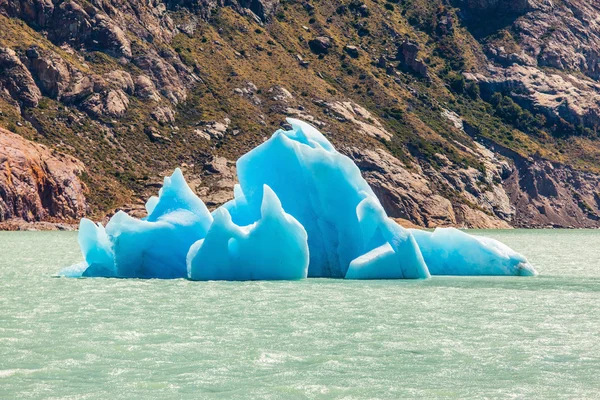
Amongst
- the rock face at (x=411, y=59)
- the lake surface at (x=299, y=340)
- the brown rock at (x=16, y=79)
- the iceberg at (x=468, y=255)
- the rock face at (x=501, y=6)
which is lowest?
the lake surface at (x=299, y=340)

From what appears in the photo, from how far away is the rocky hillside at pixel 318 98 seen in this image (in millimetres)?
103625

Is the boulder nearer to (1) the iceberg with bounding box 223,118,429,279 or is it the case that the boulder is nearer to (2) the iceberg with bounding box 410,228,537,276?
(2) the iceberg with bounding box 410,228,537,276

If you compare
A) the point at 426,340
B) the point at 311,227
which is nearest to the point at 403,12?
the point at 311,227

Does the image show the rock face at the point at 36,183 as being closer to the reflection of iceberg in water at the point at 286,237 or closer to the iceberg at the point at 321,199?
the reflection of iceberg in water at the point at 286,237

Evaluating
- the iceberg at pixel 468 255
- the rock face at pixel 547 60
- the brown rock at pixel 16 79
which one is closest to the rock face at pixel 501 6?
the rock face at pixel 547 60

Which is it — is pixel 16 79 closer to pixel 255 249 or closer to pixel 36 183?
pixel 36 183

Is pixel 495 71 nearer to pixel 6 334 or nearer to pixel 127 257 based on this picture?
pixel 127 257

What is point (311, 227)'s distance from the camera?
33.7 meters

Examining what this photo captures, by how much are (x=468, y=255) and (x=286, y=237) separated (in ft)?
24.7

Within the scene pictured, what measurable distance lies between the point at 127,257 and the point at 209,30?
99.7 meters

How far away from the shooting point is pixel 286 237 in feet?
102

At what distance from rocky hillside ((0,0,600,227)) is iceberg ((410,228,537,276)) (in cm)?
6320

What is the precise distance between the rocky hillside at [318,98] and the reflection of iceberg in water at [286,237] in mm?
60791

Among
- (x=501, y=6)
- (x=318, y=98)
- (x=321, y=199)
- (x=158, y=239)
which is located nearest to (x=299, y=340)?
(x=158, y=239)
